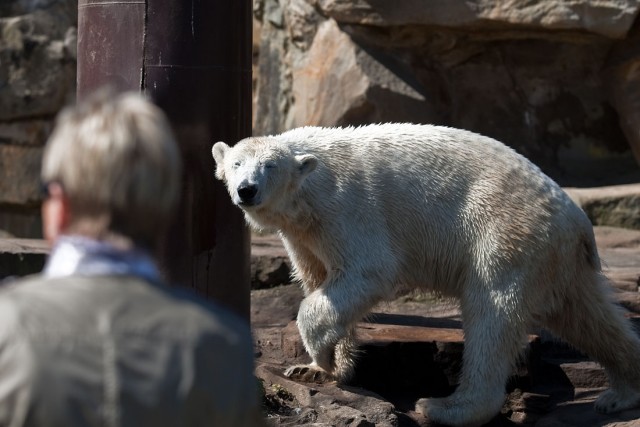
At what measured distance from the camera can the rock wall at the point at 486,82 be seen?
30.0ft

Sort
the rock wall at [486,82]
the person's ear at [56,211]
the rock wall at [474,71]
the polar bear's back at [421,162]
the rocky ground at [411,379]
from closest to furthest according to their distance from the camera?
the person's ear at [56,211] < the rocky ground at [411,379] < the polar bear's back at [421,162] < the rock wall at [474,71] < the rock wall at [486,82]

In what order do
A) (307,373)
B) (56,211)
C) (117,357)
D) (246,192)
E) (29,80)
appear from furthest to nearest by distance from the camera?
(29,80)
(307,373)
(246,192)
(56,211)
(117,357)

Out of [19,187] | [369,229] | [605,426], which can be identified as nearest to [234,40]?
[369,229]

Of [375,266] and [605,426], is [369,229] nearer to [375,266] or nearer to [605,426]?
[375,266]

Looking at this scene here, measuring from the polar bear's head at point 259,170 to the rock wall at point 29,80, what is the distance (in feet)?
20.0

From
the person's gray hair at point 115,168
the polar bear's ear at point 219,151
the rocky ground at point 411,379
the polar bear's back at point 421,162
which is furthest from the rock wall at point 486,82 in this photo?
the person's gray hair at point 115,168

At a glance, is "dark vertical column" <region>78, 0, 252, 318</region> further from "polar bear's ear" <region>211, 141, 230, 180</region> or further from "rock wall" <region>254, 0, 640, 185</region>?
"rock wall" <region>254, 0, 640, 185</region>

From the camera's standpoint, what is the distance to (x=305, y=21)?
9.60 m

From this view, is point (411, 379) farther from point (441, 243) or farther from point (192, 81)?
point (192, 81)

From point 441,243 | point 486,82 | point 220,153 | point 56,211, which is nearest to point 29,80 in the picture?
point 486,82

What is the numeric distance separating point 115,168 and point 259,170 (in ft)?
11.0

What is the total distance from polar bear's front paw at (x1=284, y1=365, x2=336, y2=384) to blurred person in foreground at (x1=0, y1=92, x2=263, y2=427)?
3.55 meters

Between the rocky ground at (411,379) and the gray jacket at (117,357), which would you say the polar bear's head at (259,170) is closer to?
the rocky ground at (411,379)

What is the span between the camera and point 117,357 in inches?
64.9
